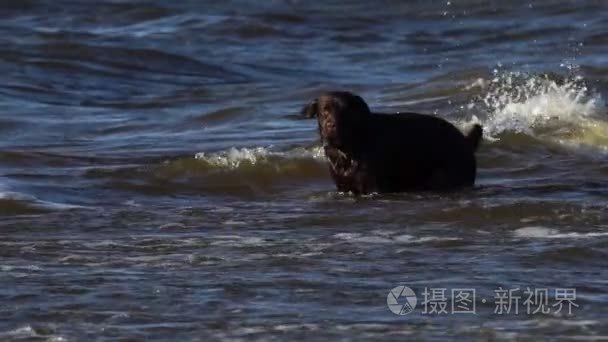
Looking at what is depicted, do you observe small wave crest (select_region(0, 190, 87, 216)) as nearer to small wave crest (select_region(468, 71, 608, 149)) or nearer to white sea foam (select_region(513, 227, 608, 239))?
white sea foam (select_region(513, 227, 608, 239))

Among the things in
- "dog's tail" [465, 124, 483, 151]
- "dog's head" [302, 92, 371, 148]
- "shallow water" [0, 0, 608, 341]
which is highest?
"dog's head" [302, 92, 371, 148]

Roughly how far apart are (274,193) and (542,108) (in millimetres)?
4496

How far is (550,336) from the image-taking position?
685 cm

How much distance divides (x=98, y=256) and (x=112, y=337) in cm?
178

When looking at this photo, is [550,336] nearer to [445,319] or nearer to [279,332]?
[445,319]

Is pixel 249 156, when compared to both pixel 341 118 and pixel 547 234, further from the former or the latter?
pixel 547 234

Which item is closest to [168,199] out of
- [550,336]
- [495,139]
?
[495,139]

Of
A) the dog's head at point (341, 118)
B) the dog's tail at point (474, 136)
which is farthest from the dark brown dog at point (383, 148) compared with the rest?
the dog's tail at point (474, 136)

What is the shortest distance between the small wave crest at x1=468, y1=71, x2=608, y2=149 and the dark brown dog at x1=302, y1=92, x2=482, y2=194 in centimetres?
273

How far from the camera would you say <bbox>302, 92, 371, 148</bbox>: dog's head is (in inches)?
420

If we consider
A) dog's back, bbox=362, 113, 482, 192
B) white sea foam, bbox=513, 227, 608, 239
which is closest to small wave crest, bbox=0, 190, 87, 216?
dog's back, bbox=362, 113, 482, 192

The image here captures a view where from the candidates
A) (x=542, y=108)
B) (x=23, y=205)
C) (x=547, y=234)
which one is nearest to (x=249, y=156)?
(x=23, y=205)

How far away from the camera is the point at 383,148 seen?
1080 cm

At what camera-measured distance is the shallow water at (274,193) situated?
24.2 feet
